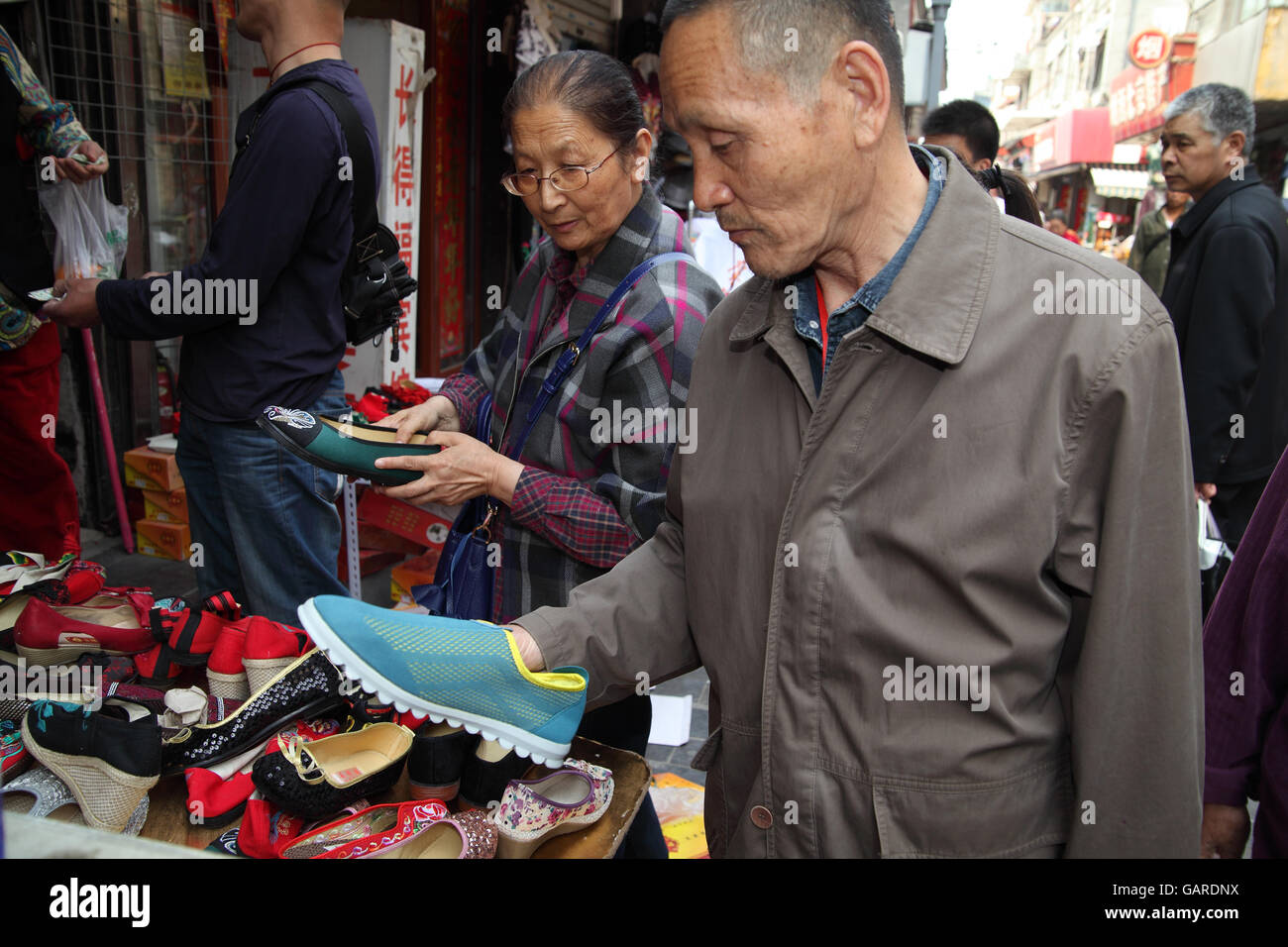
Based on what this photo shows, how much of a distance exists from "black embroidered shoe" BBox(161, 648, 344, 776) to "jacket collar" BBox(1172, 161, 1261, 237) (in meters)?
4.10

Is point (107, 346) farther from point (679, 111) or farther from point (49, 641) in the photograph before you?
point (679, 111)

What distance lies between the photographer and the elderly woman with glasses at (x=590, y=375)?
1.96 m

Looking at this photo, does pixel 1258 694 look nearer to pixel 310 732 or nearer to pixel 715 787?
pixel 715 787

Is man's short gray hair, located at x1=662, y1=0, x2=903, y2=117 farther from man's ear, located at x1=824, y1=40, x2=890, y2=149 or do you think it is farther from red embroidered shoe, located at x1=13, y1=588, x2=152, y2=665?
red embroidered shoe, located at x1=13, y1=588, x2=152, y2=665

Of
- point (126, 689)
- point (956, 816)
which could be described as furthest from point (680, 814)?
point (956, 816)

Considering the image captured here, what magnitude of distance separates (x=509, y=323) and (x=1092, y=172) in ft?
83.1

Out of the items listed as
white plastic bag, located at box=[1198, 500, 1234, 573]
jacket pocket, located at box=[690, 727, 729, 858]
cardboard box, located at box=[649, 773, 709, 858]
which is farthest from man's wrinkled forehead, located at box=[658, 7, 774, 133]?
white plastic bag, located at box=[1198, 500, 1234, 573]

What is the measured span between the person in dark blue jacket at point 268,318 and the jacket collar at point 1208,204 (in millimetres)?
3545

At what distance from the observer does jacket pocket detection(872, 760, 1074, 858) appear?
1145mm

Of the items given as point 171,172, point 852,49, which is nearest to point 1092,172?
point 171,172

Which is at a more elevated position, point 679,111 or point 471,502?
point 679,111

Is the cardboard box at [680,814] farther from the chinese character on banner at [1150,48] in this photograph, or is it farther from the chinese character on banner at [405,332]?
the chinese character on banner at [1150,48]

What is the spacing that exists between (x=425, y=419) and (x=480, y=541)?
A: 1.29 ft

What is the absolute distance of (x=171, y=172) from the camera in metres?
4.51
